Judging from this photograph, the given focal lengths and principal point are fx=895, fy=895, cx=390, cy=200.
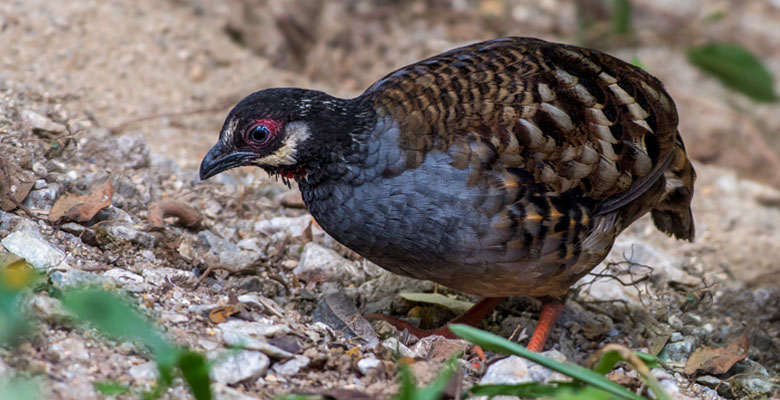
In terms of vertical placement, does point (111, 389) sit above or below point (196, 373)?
below

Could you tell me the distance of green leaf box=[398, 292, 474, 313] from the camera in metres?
4.67

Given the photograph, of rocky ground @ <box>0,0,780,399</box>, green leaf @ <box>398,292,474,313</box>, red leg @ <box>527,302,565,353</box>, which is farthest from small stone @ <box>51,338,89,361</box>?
red leg @ <box>527,302,565,353</box>

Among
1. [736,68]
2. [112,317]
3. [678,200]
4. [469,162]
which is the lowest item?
[112,317]

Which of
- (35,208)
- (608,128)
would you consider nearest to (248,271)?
(35,208)

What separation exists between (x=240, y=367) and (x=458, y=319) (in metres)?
1.64

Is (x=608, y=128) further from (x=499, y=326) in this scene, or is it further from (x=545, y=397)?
(x=545, y=397)

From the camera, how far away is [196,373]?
9.11ft

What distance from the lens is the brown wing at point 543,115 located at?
3.91 metres

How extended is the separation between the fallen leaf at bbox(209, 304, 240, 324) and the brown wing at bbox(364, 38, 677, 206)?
97 centimetres

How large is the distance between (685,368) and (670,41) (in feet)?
16.2

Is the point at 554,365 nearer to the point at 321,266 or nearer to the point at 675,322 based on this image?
the point at 321,266

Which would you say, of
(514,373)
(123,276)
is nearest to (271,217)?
(123,276)

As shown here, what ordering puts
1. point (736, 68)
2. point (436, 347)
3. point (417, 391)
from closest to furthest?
point (417, 391)
point (436, 347)
point (736, 68)

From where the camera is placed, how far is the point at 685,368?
4.18 metres
